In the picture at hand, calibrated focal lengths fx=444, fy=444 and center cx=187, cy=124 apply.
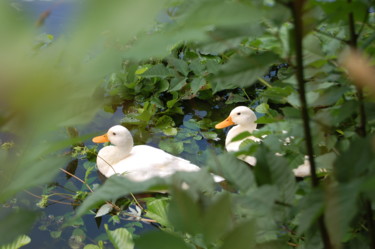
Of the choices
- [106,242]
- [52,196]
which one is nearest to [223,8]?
[106,242]

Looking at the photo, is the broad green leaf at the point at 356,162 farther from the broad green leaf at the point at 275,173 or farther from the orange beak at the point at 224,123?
the orange beak at the point at 224,123

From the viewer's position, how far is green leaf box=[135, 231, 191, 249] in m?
0.18

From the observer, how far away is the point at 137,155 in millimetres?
1865

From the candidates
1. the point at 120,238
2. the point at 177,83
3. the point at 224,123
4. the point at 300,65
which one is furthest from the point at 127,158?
the point at 300,65

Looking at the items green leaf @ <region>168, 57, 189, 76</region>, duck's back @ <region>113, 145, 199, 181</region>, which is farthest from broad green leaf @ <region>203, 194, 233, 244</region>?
green leaf @ <region>168, 57, 189, 76</region>

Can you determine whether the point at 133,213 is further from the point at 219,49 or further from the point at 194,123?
the point at 219,49

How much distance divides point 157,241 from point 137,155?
1.70m

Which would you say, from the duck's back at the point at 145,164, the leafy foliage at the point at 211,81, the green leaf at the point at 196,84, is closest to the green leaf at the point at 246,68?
the leafy foliage at the point at 211,81

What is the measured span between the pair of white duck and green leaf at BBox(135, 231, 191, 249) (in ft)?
4.95

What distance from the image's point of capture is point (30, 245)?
4.98 ft

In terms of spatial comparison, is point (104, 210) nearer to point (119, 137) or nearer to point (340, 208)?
point (119, 137)

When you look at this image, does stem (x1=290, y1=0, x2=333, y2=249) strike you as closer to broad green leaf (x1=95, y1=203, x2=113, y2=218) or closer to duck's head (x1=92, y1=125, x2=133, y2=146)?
broad green leaf (x1=95, y1=203, x2=113, y2=218)

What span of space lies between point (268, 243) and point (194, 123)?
1896 mm

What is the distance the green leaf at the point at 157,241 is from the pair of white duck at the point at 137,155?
1510 mm
